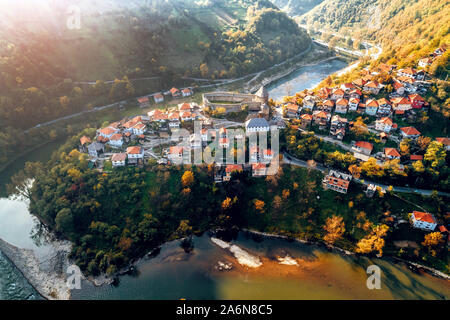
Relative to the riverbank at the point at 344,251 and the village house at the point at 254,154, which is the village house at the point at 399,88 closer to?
the village house at the point at 254,154

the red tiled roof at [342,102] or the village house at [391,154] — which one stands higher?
the red tiled roof at [342,102]

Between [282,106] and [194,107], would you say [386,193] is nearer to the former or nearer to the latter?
[282,106]

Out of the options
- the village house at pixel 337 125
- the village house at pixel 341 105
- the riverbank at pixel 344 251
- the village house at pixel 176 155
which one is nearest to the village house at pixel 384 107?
the village house at pixel 341 105

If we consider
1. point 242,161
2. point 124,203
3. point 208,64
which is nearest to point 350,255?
point 242,161

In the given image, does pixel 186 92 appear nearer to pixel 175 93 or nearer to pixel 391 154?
pixel 175 93

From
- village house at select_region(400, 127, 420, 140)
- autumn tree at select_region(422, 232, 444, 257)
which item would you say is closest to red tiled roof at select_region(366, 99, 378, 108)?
village house at select_region(400, 127, 420, 140)

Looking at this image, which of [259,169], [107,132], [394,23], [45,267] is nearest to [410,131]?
[259,169]

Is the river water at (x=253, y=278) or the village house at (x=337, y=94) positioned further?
the village house at (x=337, y=94)
